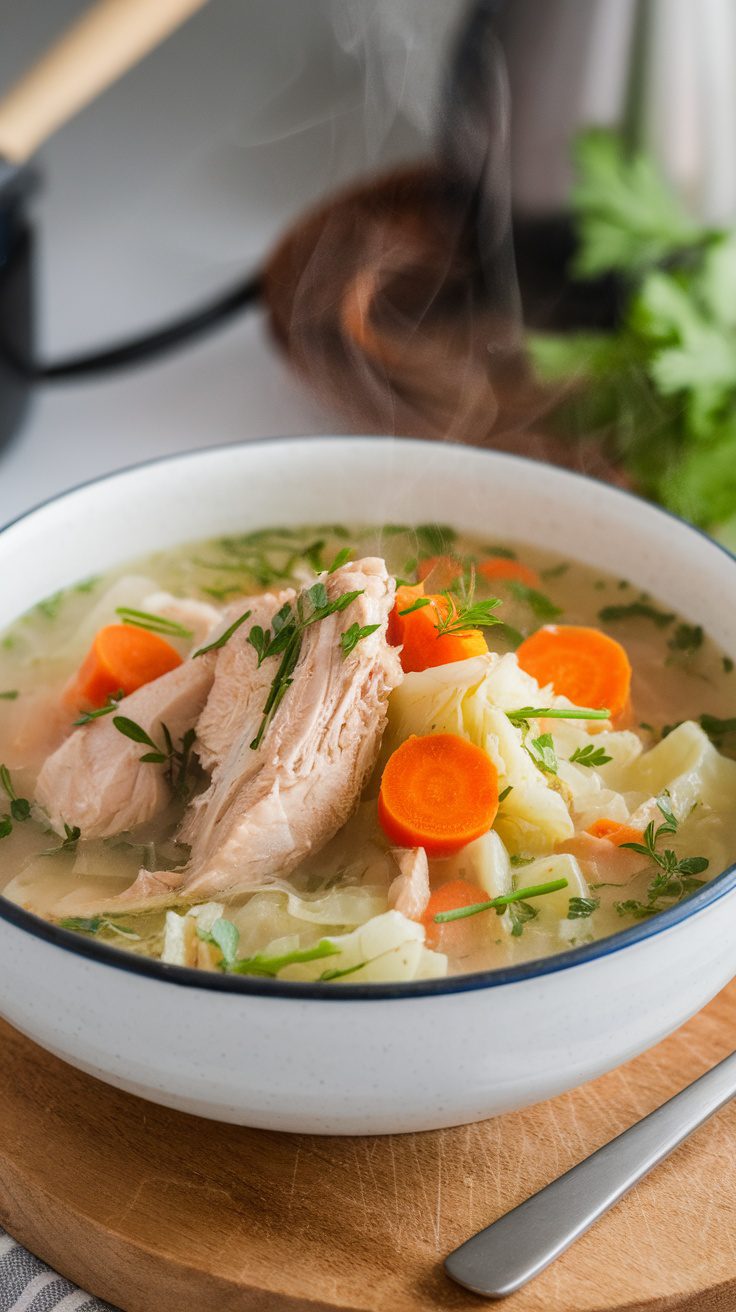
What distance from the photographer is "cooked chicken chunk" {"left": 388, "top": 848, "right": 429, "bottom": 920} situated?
1.81m

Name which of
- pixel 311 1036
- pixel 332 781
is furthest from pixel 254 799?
pixel 311 1036

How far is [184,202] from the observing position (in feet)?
17.3

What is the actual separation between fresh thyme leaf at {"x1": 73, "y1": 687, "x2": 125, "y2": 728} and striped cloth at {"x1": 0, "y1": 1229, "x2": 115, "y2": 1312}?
0.79 m

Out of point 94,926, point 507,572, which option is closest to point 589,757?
point 507,572

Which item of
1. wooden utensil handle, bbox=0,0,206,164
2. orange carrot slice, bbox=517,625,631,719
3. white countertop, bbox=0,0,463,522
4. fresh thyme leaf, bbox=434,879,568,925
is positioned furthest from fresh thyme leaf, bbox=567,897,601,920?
wooden utensil handle, bbox=0,0,206,164

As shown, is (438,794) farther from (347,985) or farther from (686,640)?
(686,640)

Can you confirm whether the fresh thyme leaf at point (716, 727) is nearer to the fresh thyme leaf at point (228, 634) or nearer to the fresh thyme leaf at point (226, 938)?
the fresh thyme leaf at point (228, 634)

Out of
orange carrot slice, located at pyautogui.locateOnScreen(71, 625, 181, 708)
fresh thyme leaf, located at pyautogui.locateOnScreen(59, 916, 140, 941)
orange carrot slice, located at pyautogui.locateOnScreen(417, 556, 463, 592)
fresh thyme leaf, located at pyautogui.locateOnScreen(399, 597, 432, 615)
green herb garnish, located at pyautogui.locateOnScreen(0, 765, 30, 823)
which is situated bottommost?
orange carrot slice, located at pyautogui.locateOnScreen(417, 556, 463, 592)

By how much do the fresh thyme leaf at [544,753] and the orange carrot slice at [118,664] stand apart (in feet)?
2.33

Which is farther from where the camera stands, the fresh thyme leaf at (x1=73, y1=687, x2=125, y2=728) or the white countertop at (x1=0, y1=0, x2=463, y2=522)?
the white countertop at (x1=0, y1=0, x2=463, y2=522)

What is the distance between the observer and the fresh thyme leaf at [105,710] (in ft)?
7.33

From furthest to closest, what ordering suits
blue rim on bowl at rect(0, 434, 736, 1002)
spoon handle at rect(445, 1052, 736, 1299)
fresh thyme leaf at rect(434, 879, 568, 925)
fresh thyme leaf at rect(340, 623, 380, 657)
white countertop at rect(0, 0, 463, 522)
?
white countertop at rect(0, 0, 463, 522) → fresh thyme leaf at rect(340, 623, 380, 657) → fresh thyme leaf at rect(434, 879, 568, 925) → spoon handle at rect(445, 1052, 736, 1299) → blue rim on bowl at rect(0, 434, 736, 1002)

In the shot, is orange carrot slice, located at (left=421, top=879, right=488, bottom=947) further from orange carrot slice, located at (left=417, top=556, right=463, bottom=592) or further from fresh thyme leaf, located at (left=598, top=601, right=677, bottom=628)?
fresh thyme leaf, located at (left=598, top=601, right=677, bottom=628)

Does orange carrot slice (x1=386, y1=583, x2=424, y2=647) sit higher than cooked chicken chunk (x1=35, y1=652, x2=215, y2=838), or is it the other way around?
cooked chicken chunk (x1=35, y1=652, x2=215, y2=838)
